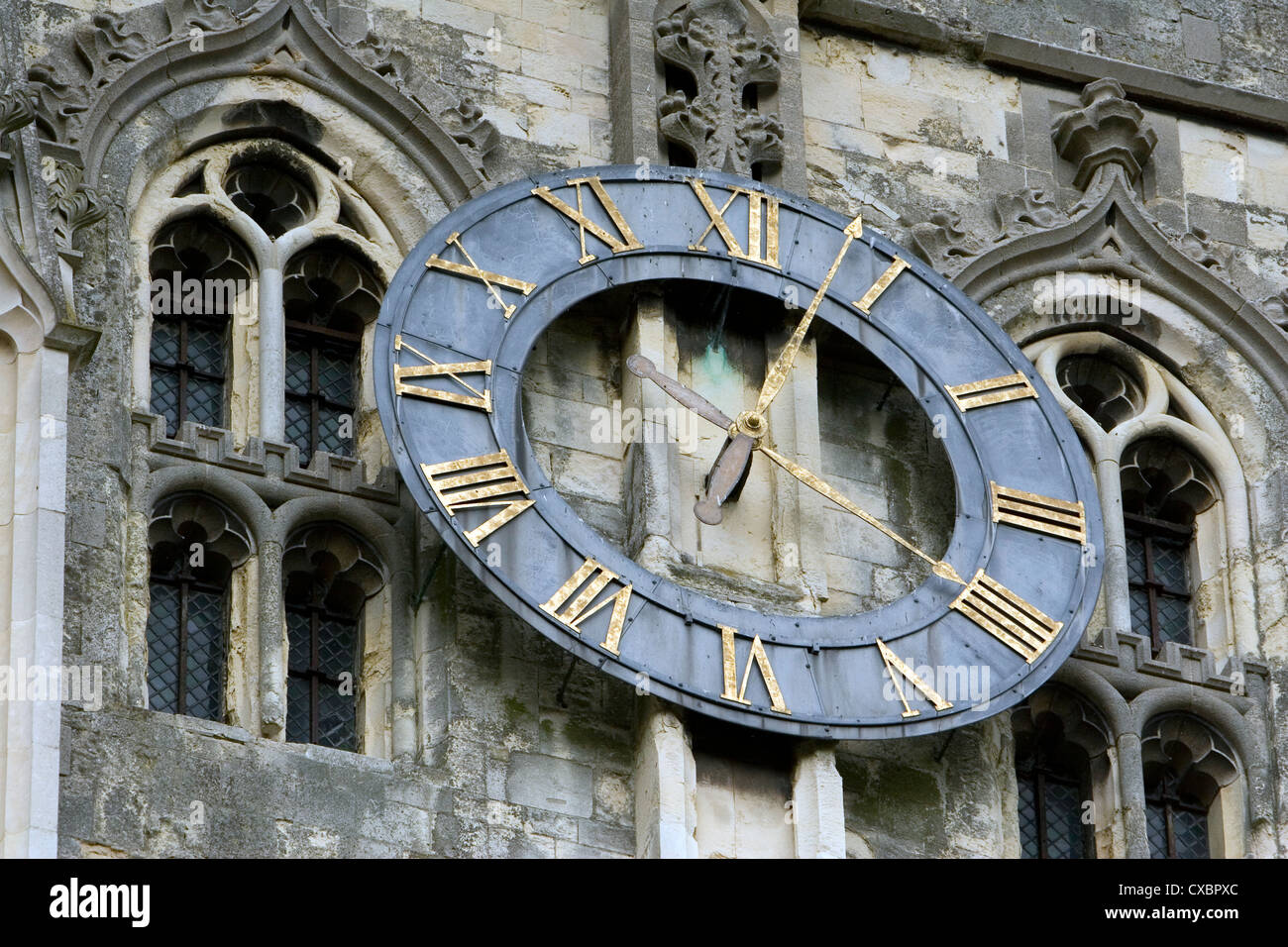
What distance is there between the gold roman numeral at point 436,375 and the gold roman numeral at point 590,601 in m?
0.86

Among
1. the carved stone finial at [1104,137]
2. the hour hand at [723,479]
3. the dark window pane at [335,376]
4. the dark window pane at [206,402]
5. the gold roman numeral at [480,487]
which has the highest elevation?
the carved stone finial at [1104,137]

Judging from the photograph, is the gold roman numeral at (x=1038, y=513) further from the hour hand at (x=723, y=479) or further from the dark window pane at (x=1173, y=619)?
the dark window pane at (x=1173, y=619)

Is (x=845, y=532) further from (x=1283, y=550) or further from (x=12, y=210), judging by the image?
(x=12, y=210)

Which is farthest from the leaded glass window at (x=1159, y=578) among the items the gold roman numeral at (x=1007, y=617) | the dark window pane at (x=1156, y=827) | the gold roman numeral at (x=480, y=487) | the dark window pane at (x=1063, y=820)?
the gold roman numeral at (x=480, y=487)

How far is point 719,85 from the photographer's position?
23.9 meters

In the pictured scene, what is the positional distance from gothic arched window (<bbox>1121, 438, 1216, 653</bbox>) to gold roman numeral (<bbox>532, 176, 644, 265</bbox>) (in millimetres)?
2733

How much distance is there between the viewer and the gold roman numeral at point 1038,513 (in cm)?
2261

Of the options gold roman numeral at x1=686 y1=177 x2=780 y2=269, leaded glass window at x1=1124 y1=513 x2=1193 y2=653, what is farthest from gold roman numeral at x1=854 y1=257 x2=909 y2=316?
leaded glass window at x1=1124 y1=513 x2=1193 y2=653

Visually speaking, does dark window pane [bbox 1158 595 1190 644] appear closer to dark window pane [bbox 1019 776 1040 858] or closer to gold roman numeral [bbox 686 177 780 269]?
dark window pane [bbox 1019 776 1040 858]

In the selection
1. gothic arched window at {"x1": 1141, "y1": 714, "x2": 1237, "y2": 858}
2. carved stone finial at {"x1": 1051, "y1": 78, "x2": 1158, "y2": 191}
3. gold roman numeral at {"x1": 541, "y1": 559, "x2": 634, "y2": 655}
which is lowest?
gothic arched window at {"x1": 1141, "y1": 714, "x2": 1237, "y2": 858}

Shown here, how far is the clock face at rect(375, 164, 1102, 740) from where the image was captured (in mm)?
21578

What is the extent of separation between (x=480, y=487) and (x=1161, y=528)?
3838mm

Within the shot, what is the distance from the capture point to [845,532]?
75.2 ft

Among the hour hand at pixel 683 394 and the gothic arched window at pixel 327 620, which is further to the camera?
the hour hand at pixel 683 394
